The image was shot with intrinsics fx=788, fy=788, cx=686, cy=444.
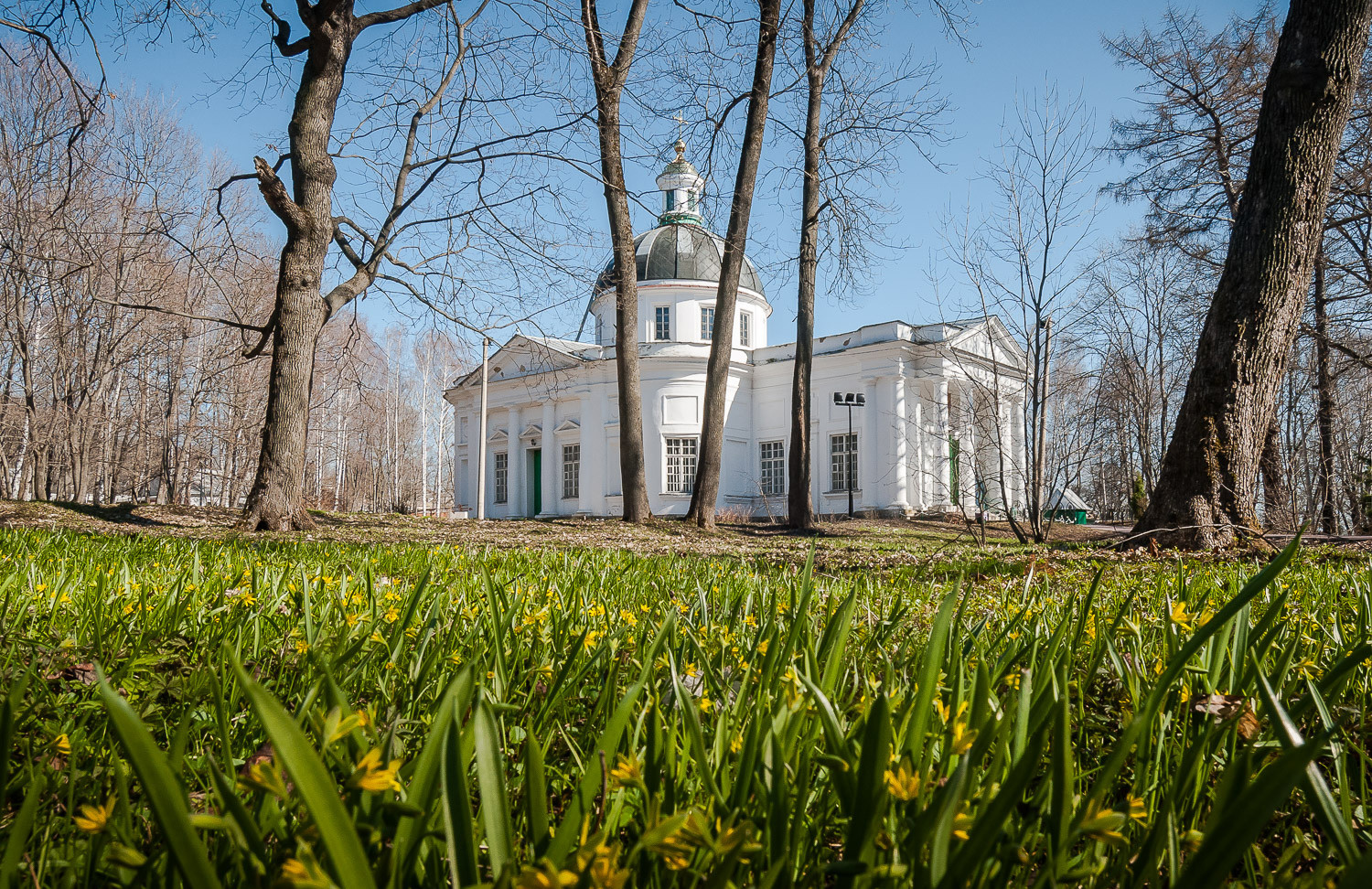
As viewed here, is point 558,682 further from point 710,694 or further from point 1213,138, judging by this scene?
point 1213,138

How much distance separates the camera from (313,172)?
1081cm

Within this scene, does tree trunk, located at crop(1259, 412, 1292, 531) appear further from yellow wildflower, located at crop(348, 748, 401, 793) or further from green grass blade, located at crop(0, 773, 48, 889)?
green grass blade, located at crop(0, 773, 48, 889)

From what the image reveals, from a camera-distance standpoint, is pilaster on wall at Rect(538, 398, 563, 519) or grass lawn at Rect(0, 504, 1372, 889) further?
pilaster on wall at Rect(538, 398, 563, 519)

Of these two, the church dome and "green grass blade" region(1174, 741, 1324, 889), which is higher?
the church dome

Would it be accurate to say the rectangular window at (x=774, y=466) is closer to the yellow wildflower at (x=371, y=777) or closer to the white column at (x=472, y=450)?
the white column at (x=472, y=450)

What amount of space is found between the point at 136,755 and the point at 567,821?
0.97ft

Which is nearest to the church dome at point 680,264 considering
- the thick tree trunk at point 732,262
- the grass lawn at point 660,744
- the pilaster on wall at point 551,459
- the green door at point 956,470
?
the pilaster on wall at point 551,459

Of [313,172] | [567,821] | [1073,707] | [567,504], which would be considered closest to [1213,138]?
[313,172]

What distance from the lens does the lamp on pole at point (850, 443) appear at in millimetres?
26625

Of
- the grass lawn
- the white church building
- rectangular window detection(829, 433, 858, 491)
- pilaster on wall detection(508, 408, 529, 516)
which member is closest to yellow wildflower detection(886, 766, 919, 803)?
the grass lawn

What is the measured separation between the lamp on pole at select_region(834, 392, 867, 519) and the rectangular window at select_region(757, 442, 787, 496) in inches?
100.0

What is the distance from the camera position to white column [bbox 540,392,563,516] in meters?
33.9

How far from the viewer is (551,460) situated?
34.1m

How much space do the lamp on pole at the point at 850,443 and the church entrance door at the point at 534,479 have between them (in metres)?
13.7
